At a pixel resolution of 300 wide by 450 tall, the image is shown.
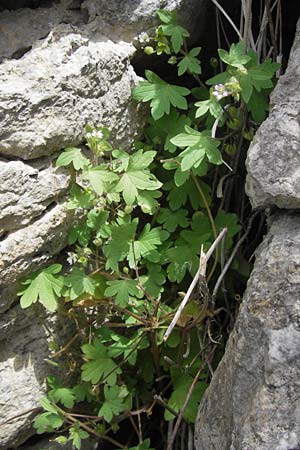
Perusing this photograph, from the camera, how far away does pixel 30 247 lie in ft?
7.04

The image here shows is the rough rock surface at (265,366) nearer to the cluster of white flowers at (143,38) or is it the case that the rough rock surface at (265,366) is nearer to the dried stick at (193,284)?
the dried stick at (193,284)

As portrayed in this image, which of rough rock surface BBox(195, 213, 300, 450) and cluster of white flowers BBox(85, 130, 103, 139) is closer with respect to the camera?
rough rock surface BBox(195, 213, 300, 450)

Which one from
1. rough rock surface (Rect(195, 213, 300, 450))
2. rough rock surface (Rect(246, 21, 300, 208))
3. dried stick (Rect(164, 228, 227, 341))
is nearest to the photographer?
rough rock surface (Rect(195, 213, 300, 450))

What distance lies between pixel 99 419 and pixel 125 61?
1.21 m

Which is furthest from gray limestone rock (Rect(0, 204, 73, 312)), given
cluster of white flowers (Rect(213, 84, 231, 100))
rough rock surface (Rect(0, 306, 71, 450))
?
cluster of white flowers (Rect(213, 84, 231, 100))

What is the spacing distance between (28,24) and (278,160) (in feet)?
3.30

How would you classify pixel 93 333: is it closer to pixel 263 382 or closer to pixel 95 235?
pixel 95 235

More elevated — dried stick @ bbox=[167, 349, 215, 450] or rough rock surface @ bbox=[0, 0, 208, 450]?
rough rock surface @ bbox=[0, 0, 208, 450]

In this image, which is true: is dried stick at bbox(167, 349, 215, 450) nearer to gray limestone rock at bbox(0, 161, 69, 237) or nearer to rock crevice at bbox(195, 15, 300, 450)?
rock crevice at bbox(195, 15, 300, 450)

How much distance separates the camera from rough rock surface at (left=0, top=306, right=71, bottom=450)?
225cm

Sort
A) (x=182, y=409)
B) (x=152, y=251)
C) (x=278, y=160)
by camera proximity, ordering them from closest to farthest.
Result: (x=278, y=160) → (x=182, y=409) → (x=152, y=251)

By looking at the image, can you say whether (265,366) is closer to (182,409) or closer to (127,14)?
(182,409)

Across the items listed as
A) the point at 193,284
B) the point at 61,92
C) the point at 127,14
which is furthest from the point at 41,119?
the point at 193,284

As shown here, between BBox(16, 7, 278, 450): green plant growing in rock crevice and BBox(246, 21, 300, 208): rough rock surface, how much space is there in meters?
0.27
